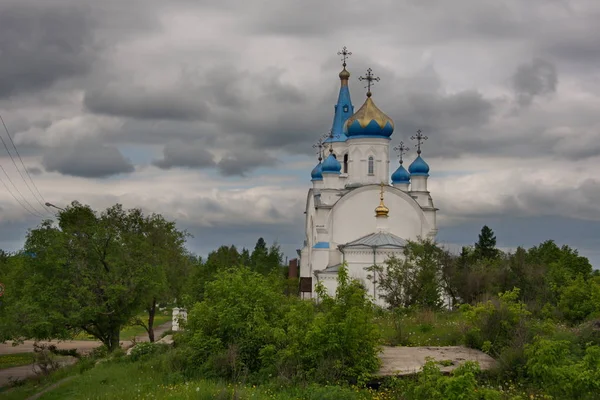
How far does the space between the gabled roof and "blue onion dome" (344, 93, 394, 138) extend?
7.58 metres

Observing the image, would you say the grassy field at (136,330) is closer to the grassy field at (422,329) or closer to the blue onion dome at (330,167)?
the blue onion dome at (330,167)

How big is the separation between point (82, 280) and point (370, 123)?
2442cm

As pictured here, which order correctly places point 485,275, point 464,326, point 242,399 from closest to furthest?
point 242,399, point 464,326, point 485,275

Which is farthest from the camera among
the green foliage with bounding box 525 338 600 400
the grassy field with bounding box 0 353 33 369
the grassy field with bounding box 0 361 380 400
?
the grassy field with bounding box 0 353 33 369

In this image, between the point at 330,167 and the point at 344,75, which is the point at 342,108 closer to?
the point at 344,75

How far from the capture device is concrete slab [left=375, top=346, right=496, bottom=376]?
49.5ft

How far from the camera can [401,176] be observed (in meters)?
47.7

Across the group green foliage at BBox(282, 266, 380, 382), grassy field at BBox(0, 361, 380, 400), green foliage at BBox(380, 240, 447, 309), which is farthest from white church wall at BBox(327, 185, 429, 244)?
green foliage at BBox(282, 266, 380, 382)

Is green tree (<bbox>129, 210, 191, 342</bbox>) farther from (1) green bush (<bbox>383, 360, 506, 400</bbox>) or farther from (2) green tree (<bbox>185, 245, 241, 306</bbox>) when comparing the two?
(1) green bush (<bbox>383, 360, 506, 400</bbox>)

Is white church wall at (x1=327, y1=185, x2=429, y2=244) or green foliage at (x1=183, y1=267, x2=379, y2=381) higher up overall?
white church wall at (x1=327, y1=185, x2=429, y2=244)

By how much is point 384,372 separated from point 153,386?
16.3 ft

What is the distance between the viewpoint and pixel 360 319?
595 inches

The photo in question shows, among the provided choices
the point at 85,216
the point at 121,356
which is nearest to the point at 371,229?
the point at 85,216

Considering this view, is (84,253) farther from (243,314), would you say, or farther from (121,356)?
(243,314)
